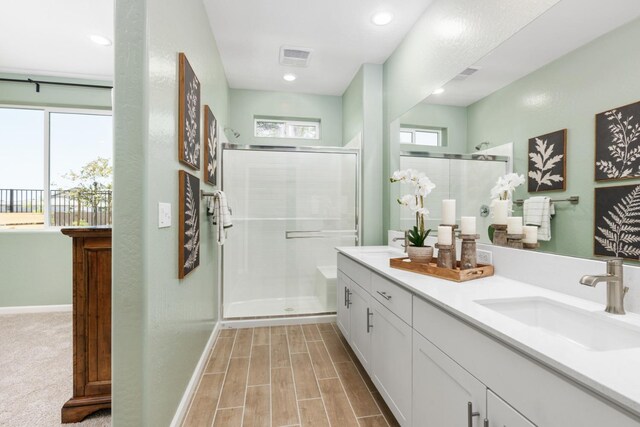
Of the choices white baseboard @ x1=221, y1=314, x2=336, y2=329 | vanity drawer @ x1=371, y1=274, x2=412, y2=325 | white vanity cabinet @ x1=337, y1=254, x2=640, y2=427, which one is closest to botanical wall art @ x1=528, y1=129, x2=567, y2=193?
white vanity cabinet @ x1=337, y1=254, x2=640, y2=427

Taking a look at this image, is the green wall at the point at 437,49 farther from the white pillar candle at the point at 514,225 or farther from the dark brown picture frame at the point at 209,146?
the dark brown picture frame at the point at 209,146

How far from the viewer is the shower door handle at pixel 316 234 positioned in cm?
330

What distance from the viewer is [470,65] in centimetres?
183

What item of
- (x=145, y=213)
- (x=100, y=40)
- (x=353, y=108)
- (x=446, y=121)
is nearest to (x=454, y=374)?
(x=145, y=213)

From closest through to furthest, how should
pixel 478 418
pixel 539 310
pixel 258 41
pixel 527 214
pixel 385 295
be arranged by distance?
pixel 478 418, pixel 539 310, pixel 527 214, pixel 385 295, pixel 258 41

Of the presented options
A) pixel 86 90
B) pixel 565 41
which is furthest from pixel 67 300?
pixel 565 41

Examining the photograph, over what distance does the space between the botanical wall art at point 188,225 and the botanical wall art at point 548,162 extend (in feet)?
5.87

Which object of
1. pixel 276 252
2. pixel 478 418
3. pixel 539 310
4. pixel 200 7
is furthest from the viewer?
pixel 276 252

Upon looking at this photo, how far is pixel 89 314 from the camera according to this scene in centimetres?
163

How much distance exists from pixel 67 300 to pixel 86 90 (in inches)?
96.9

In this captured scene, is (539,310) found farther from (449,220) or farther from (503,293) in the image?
(449,220)

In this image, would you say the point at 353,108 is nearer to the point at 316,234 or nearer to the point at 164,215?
the point at 316,234

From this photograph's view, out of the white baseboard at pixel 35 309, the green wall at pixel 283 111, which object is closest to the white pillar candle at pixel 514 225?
the green wall at pixel 283 111

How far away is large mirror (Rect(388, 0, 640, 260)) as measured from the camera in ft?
3.45
